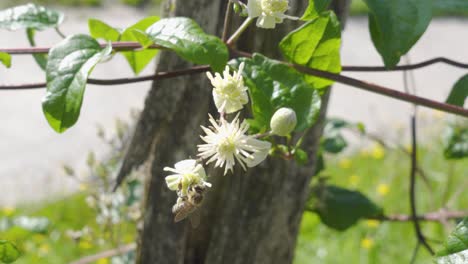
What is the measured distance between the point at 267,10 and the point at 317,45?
13 centimetres

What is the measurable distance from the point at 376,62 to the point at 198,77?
379cm

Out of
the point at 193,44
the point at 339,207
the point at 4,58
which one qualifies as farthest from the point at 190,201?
the point at 339,207

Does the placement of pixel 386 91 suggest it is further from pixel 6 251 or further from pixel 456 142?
pixel 456 142

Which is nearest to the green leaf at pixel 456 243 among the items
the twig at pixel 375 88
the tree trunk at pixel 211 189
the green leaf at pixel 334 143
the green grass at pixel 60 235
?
the twig at pixel 375 88

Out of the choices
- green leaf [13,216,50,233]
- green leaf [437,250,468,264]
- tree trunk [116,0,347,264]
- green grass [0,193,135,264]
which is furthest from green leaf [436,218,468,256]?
green grass [0,193,135,264]

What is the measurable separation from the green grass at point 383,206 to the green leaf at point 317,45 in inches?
41.8

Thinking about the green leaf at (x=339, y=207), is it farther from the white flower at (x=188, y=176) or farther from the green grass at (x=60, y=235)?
the green grass at (x=60, y=235)

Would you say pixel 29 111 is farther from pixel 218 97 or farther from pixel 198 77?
pixel 218 97

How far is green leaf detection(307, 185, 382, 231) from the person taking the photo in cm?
120

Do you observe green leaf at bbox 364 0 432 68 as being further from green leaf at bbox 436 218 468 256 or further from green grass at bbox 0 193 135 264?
green grass at bbox 0 193 135 264

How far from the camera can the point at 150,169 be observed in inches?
39.3

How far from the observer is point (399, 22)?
24.6 inches

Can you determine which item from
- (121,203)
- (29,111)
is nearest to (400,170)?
(121,203)

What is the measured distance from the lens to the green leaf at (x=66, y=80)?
0.66 metres
